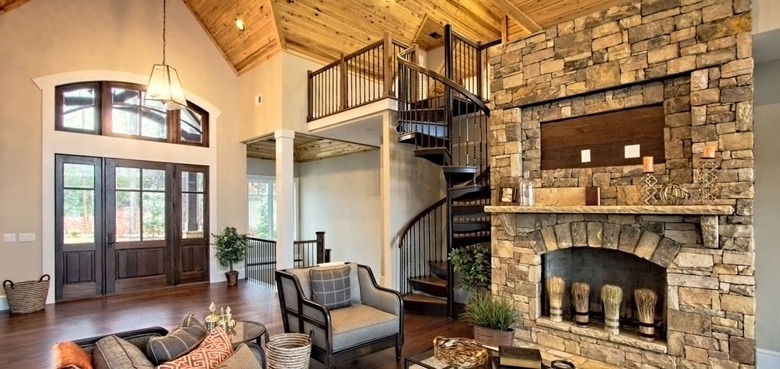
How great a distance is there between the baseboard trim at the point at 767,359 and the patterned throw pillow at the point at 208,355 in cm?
472

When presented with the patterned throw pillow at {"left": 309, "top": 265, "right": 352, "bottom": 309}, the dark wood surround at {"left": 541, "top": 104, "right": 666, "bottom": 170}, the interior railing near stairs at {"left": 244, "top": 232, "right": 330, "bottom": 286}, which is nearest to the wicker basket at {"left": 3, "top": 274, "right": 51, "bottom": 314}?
the interior railing near stairs at {"left": 244, "top": 232, "right": 330, "bottom": 286}

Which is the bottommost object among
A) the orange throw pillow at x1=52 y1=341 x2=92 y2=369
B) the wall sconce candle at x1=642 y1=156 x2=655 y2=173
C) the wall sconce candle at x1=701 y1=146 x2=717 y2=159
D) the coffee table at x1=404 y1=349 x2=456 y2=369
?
the coffee table at x1=404 y1=349 x2=456 y2=369

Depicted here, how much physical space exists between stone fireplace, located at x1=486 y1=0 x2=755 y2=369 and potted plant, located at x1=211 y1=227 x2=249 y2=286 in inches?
206

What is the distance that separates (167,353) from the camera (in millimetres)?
1907

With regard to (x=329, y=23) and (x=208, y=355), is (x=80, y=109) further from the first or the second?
(x=208, y=355)

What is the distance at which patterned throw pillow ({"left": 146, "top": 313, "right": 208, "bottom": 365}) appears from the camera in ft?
6.21

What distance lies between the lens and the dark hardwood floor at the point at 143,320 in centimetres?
392

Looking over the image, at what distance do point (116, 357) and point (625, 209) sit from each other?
3.66 meters

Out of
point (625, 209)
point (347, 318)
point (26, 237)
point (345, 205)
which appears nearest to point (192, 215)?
point (26, 237)

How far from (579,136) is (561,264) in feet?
4.58

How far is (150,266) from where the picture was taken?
22.8ft

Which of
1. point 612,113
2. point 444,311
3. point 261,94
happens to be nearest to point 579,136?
point 612,113

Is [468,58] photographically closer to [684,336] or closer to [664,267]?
[664,267]

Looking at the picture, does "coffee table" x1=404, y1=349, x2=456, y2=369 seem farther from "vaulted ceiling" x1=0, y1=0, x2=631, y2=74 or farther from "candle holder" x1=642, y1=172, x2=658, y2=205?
"vaulted ceiling" x1=0, y1=0, x2=631, y2=74
